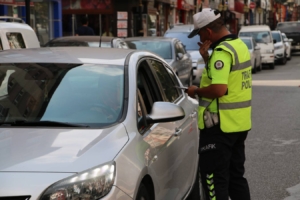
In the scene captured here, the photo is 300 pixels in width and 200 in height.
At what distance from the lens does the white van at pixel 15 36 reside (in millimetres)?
10516

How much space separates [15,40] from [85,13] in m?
23.4

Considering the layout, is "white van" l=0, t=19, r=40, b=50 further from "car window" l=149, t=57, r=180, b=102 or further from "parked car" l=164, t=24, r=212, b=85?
"parked car" l=164, t=24, r=212, b=85

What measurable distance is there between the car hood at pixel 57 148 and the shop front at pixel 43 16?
20.1 meters

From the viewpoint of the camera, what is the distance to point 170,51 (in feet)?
61.7

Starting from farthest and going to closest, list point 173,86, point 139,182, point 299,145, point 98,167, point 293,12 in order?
point 293,12, point 299,145, point 173,86, point 139,182, point 98,167

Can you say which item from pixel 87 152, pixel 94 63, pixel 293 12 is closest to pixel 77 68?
pixel 94 63

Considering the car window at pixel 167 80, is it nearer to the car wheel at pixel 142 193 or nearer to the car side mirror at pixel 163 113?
the car side mirror at pixel 163 113

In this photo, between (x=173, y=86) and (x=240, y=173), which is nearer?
(x=240, y=173)

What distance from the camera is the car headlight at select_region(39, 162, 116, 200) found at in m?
4.00

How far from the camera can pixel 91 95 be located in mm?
5266

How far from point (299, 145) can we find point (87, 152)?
699 centimetres

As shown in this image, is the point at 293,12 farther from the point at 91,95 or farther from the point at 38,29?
the point at 91,95

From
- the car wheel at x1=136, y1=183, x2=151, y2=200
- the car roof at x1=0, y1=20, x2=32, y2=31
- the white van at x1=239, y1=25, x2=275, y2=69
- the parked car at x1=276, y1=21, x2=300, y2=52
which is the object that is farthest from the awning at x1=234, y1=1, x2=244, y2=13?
the car wheel at x1=136, y1=183, x2=151, y2=200

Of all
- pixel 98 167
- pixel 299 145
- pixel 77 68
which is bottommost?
pixel 299 145
